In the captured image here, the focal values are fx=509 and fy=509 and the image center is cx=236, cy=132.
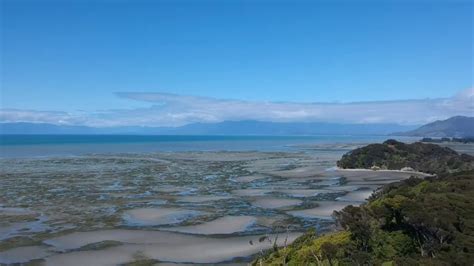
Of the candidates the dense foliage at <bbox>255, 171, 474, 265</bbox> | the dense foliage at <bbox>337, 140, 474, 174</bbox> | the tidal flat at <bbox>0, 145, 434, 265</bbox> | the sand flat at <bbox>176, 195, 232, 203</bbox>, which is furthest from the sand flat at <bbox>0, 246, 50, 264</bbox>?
the dense foliage at <bbox>337, 140, 474, 174</bbox>

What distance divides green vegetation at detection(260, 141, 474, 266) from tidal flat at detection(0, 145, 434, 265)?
3.12 meters

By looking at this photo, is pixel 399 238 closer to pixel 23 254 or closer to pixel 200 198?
pixel 23 254

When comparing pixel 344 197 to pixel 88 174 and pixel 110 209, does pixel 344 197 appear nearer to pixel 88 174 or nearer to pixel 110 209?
pixel 110 209

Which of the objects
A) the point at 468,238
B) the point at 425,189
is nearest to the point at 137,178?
the point at 425,189

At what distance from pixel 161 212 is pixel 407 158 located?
47724mm

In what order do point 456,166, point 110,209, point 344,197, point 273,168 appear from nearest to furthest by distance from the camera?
point 110,209 → point 344,197 → point 456,166 → point 273,168

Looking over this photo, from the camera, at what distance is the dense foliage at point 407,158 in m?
61.9

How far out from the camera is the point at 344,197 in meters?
40.5

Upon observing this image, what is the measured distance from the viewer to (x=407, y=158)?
71.6m

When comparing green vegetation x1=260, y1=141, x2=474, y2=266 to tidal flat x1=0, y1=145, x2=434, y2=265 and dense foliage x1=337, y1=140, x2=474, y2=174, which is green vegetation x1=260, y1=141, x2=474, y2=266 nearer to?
tidal flat x1=0, y1=145, x2=434, y2=265

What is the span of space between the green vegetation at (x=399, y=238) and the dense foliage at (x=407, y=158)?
41358 millimetres

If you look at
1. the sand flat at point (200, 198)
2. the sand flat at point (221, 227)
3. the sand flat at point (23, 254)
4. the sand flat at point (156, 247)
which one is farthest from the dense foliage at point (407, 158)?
the sand flat at point (23, 254)

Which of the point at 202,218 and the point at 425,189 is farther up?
the point at 425,189

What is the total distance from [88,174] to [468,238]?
1898 inches
